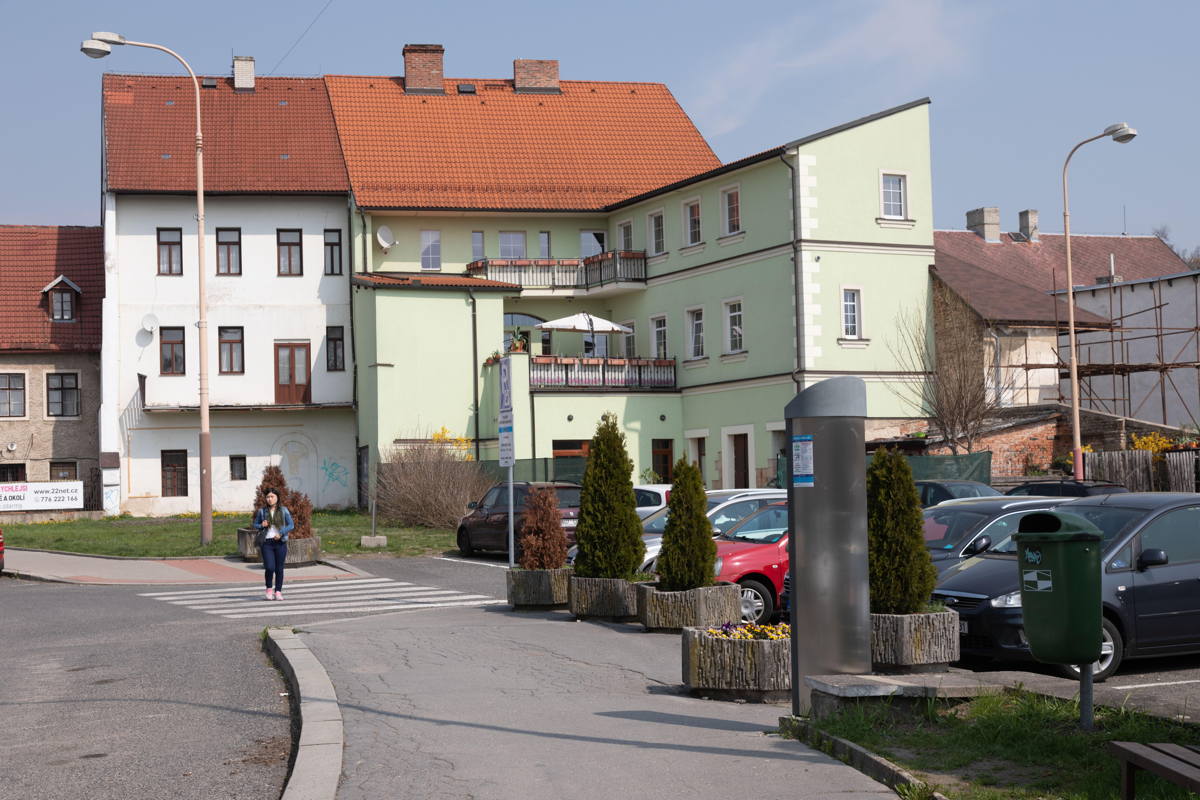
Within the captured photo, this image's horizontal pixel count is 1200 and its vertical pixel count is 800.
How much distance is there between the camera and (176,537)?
115ft

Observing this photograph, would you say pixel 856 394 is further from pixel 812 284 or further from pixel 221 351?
pixel 221 351

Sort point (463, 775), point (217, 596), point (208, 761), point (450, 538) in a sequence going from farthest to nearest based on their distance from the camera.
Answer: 1. point (450, 538)
2. point (217, 596)
3. point (208, 761)
4. point (463, 775)

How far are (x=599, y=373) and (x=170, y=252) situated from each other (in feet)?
52.5

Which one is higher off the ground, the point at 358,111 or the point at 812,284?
the point at 358,111

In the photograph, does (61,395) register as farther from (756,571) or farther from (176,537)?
(756,571)

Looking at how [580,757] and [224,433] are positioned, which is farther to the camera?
[224,433]

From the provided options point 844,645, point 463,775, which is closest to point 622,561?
point 844,645

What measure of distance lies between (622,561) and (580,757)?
26.2 ft

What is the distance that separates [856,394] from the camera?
927 cm

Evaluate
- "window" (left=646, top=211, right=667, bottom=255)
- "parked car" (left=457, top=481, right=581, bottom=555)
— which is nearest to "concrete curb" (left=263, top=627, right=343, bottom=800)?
"parked car" (left=457, top=481, right=581, bottom=555)

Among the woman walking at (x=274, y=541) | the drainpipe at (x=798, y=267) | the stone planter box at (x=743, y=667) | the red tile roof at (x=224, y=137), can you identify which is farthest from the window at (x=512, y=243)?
the stone planter box at (x=743, y=667)

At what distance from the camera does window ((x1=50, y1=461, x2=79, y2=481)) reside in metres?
49.8

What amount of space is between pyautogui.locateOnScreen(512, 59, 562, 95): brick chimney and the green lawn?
822 inches

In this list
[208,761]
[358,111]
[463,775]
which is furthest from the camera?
[358,111]
